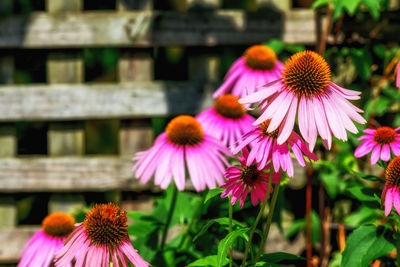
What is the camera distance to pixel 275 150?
0.59 metres

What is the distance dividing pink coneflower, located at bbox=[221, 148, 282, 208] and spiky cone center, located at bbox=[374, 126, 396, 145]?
0.25m

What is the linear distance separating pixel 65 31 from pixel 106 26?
0.54 feet

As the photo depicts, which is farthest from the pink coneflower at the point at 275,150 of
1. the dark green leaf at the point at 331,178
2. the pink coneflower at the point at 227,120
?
the dark green leaf at the point at 331,178

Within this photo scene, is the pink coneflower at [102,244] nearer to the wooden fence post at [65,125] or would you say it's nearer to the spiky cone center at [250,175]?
the spiky cone center at [250,175]

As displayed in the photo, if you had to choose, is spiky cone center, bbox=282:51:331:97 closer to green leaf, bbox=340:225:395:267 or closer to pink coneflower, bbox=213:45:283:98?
green leaf, bbox=340:225:395:267

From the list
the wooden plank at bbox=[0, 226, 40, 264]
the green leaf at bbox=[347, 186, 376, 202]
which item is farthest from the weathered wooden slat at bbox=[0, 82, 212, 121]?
the green leaf at bbox=[347, 186, 376, 202]

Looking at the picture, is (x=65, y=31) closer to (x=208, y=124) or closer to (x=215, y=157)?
(x=208, y=124)

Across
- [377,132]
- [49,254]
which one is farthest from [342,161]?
[49,254]

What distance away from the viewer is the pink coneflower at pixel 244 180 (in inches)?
26.0

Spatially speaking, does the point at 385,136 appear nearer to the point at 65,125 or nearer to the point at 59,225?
the point at 59,225

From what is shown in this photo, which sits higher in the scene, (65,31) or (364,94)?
(65,31)

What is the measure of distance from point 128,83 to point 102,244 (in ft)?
3.90

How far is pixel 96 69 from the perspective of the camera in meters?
2.07

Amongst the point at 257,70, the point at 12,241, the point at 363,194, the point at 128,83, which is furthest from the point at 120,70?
the point at 363,194
